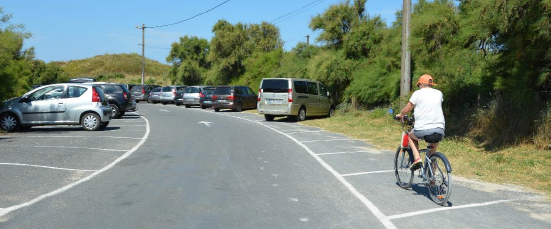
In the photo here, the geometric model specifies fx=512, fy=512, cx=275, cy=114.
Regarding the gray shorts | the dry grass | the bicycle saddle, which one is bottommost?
the dry grass

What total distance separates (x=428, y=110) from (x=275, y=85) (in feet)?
52.0

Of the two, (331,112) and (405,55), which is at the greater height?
(405,55)

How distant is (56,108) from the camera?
16.9 meters

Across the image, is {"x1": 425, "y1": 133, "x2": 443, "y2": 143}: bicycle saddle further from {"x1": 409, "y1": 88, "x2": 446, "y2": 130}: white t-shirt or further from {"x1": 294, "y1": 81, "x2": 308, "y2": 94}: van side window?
{"x1": 294, "y1": 81, "x2": 308, "y2": 94}: van side window

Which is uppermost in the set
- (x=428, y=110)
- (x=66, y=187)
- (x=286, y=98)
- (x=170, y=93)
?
(x=428, y=110)

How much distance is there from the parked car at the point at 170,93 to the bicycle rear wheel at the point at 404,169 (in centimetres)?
3502

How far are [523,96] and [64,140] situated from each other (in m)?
12.1

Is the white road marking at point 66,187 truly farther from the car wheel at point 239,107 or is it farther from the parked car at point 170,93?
the parked car at point 170,93

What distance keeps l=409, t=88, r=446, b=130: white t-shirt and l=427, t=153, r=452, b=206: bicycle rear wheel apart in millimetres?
Result: 442

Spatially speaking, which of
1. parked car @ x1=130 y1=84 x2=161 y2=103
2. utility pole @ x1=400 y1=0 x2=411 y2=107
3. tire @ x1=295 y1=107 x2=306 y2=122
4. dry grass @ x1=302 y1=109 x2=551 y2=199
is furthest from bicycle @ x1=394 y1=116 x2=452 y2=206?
parked car @ x1=130 y1=84 x2=161 y2=103

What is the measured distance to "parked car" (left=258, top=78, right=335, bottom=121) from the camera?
74.2 feet

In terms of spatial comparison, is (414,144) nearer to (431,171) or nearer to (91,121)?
(431,171)

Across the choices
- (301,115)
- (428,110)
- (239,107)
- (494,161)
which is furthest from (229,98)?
(428,110)

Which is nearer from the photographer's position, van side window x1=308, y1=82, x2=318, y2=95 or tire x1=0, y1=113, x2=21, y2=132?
tire x1=0, y1=113, x2=21, y2=132
